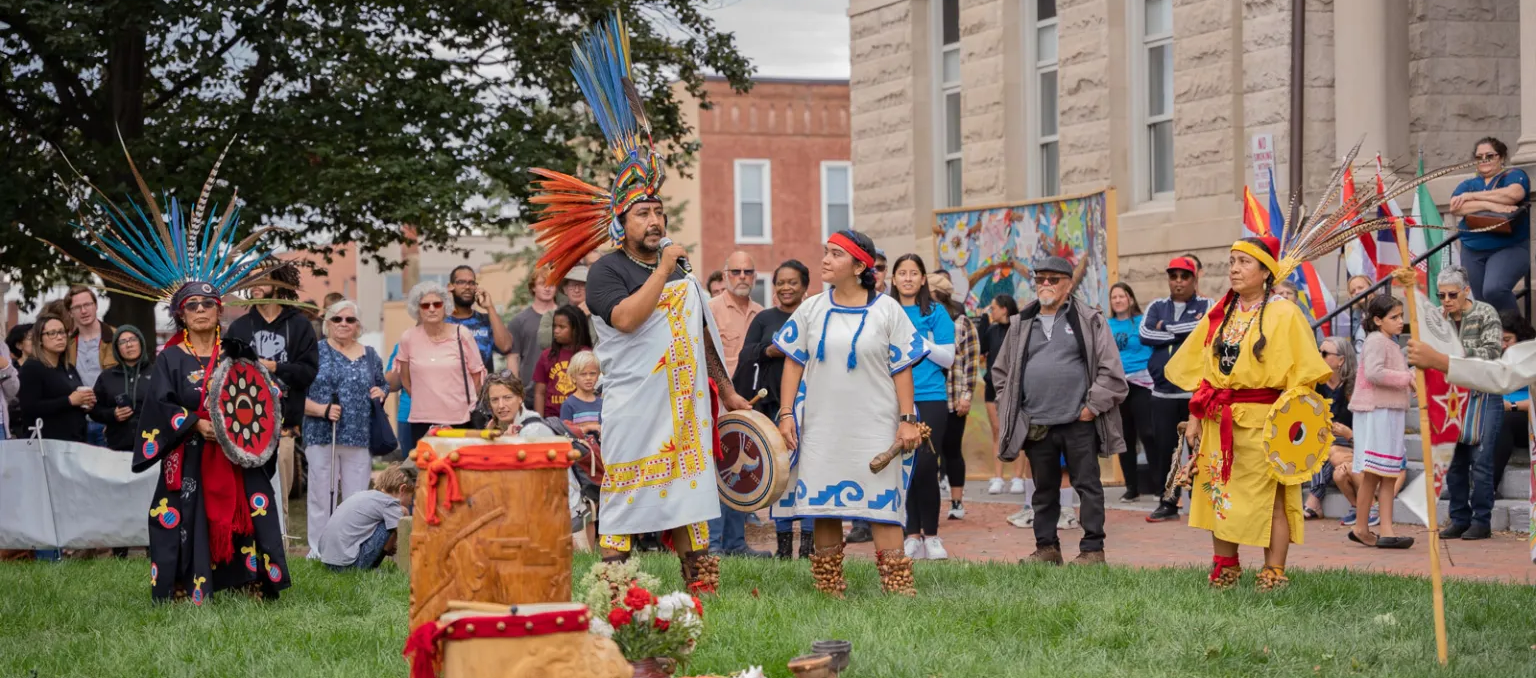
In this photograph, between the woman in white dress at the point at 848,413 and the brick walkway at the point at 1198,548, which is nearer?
the woman in white dress at the point at 848,413

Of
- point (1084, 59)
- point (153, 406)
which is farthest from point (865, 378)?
point (1084, 59)

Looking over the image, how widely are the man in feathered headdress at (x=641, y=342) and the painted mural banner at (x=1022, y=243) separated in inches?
272

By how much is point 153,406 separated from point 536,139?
9.80 metres

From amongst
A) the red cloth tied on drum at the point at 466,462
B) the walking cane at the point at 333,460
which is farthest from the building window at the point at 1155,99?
the red cloth tied on drum at the point at 466,462

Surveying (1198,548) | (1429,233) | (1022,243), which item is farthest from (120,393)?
(1429,233)

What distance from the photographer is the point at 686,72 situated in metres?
20.0

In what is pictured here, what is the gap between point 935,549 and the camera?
37.3 ft

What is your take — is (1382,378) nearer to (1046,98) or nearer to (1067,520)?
(1067,520)

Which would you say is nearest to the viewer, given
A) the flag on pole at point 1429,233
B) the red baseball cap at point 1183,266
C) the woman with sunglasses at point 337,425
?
the woman with sunglasses at point 337,425

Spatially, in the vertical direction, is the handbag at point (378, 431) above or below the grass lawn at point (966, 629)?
above

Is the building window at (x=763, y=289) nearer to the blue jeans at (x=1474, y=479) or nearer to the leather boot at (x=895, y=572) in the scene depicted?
the blue jeans at (x=1474, y=479)

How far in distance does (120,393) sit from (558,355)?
131 inches

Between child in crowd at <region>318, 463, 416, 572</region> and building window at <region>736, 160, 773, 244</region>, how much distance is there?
34678 mm

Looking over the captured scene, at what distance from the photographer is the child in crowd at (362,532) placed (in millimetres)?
10805
